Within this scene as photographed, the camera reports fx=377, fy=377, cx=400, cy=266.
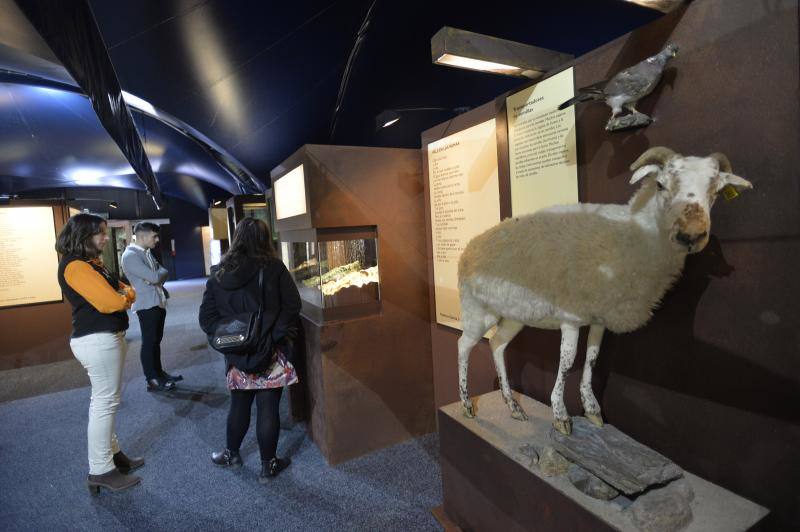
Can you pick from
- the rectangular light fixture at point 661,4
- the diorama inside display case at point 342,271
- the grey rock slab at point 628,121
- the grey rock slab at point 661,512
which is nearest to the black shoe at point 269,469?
the diorama inside display case at point 342,271

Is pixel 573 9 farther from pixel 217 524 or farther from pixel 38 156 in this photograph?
pixel 38 156

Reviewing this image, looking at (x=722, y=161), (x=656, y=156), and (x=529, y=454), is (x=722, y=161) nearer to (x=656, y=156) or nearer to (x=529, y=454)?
(x=656, y=156)

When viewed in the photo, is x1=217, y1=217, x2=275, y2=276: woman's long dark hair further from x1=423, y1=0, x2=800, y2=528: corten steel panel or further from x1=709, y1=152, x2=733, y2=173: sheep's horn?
x1=709, y1=152, x2=733, y2=173: sheep's horn

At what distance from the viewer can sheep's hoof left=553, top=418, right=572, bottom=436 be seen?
1419 millimetres

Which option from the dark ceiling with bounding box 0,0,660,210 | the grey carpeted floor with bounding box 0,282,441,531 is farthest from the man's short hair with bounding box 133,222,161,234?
the dark ceiling with bounding box 0,0,660,210

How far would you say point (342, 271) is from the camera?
9.06ft

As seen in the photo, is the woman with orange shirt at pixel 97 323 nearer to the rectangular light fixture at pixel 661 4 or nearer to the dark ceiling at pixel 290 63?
the dark ceiling at pixel 290 63

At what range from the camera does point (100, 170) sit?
42.2 ft

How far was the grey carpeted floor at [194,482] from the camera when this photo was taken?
2199 mm

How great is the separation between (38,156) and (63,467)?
1160 cm

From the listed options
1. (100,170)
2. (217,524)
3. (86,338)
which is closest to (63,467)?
(86,338)

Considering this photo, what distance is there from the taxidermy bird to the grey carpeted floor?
7.09 feet

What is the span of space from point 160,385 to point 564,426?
14.5 ft

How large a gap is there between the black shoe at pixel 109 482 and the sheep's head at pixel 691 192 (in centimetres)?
333
